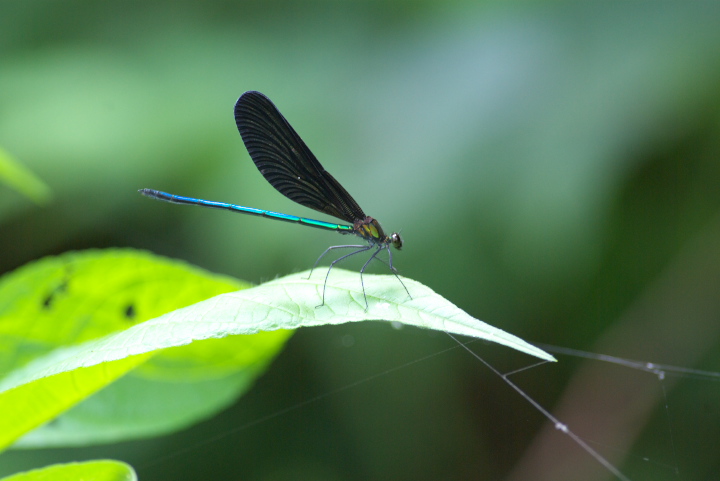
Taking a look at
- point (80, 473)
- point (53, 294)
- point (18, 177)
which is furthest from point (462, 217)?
point (80, 473)

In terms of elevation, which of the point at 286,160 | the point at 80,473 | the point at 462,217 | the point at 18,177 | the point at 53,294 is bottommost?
the point at 80,473

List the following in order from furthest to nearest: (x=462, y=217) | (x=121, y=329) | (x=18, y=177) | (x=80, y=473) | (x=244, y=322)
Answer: (x=462, y=217)
(x=18, y=177)
(x=121, y=329)
(x=80, y=473)
(x=244, y=322)

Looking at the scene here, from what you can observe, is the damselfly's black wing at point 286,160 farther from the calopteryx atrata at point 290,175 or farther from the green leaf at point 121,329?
the green leaf at point 121,329

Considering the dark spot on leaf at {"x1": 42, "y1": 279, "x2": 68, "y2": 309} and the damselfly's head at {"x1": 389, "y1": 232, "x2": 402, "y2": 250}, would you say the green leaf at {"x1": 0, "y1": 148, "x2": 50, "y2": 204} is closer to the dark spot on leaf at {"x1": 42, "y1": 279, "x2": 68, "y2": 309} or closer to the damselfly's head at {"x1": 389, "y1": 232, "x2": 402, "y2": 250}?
the dark spot on leaf at {"x1": 42, "y1": 279, "x2": 68, "y2": 309}

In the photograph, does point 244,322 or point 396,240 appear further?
point 396,240

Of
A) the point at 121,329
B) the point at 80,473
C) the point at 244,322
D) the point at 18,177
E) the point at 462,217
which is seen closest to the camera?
the point at 244,322

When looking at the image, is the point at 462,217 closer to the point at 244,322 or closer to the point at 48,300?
the point at 48,300

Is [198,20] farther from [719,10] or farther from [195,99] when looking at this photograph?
[719,10]
